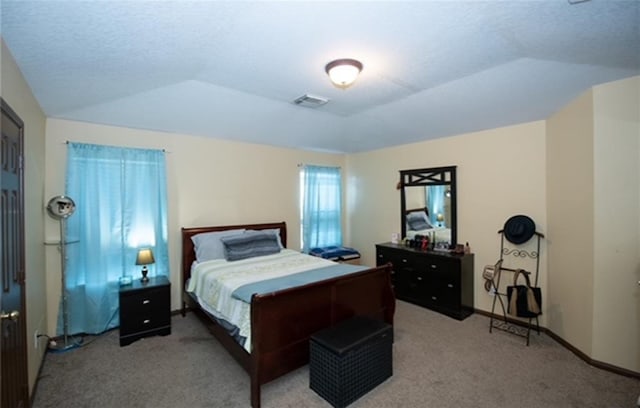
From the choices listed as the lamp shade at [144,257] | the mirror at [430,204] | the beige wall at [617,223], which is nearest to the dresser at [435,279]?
the mirror at [430,204]

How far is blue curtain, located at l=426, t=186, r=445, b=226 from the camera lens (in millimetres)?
4281

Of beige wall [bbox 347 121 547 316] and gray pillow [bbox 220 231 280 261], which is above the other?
beige wall [bbox 347 121 547 316]

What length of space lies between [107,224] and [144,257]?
0.57 m

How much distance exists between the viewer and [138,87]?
2605 millimetres

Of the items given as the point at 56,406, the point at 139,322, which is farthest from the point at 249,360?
the point at 139,322

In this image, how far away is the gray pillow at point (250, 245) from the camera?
12.1 feet

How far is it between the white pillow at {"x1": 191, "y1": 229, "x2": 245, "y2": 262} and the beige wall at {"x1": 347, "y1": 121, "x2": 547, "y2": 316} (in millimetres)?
2788

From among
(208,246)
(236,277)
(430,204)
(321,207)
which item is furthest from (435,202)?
(208,246)

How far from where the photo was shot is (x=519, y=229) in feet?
10.9

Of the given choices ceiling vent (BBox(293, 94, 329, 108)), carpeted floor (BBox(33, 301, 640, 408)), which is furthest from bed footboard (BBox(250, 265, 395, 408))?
ceiling vent (BBox(293, 94, 329, 108))

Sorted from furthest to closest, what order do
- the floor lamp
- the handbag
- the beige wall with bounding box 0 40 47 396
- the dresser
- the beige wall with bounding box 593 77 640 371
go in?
1. the dresser
2. the handbag
3. the floor lamp
4. the beige wall with bounding box 593 77 640 371
5. the beige wall with bounding box 0 40 47 396

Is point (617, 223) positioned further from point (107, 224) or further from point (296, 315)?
point (107, 224)

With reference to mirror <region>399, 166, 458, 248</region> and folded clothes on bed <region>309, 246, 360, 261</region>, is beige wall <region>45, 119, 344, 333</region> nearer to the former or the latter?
folded clothes on bed <region>309, 246, 360, 261</region>

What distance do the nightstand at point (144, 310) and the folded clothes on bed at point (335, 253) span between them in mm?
2445
